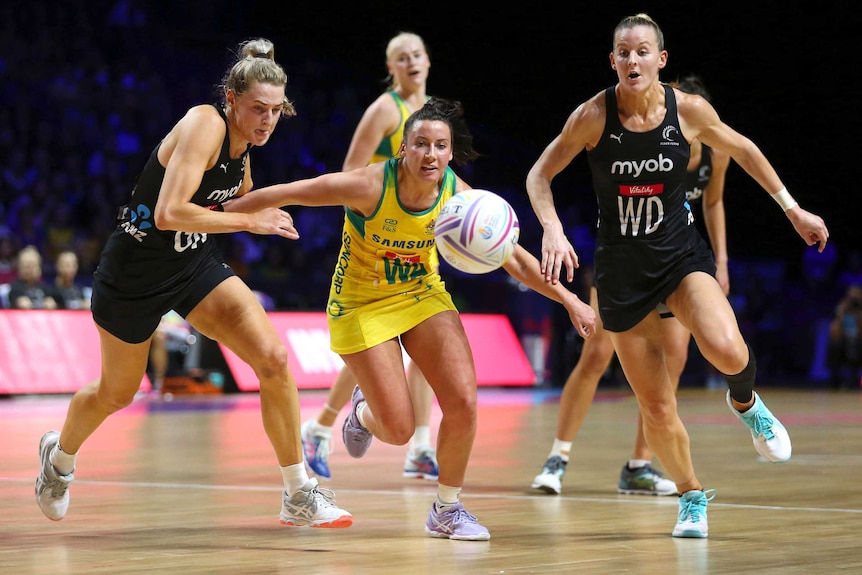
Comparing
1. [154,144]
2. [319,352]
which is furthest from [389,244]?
[154,144]

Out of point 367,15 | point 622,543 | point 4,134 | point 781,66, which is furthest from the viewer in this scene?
point 367,15

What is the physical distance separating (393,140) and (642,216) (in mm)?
2538

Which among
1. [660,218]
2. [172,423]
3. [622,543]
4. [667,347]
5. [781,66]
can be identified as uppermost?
[781,66]

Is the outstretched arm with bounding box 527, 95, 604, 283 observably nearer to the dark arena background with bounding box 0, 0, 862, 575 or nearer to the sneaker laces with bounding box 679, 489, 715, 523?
the sneaker laces with bounding box 679, 489, 715, 523

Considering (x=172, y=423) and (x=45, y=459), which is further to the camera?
(x=172, y=423)

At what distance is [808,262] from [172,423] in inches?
557

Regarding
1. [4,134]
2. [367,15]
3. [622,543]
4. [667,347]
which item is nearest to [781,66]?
[367,15]

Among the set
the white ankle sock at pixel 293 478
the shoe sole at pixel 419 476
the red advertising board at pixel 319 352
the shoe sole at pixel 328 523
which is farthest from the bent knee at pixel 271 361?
the red advertising board at pixel 319 352

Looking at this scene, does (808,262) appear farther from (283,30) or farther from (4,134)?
(4,134)

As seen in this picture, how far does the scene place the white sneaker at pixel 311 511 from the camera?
4.65 meters

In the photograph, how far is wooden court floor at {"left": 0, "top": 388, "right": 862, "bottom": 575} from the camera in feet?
13.4

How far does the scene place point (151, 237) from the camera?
487 cm

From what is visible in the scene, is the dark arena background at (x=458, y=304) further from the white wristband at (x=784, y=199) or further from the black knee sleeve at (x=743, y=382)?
the white wristband at (x=784, y=199)

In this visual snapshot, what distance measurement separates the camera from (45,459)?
5.16 meters
